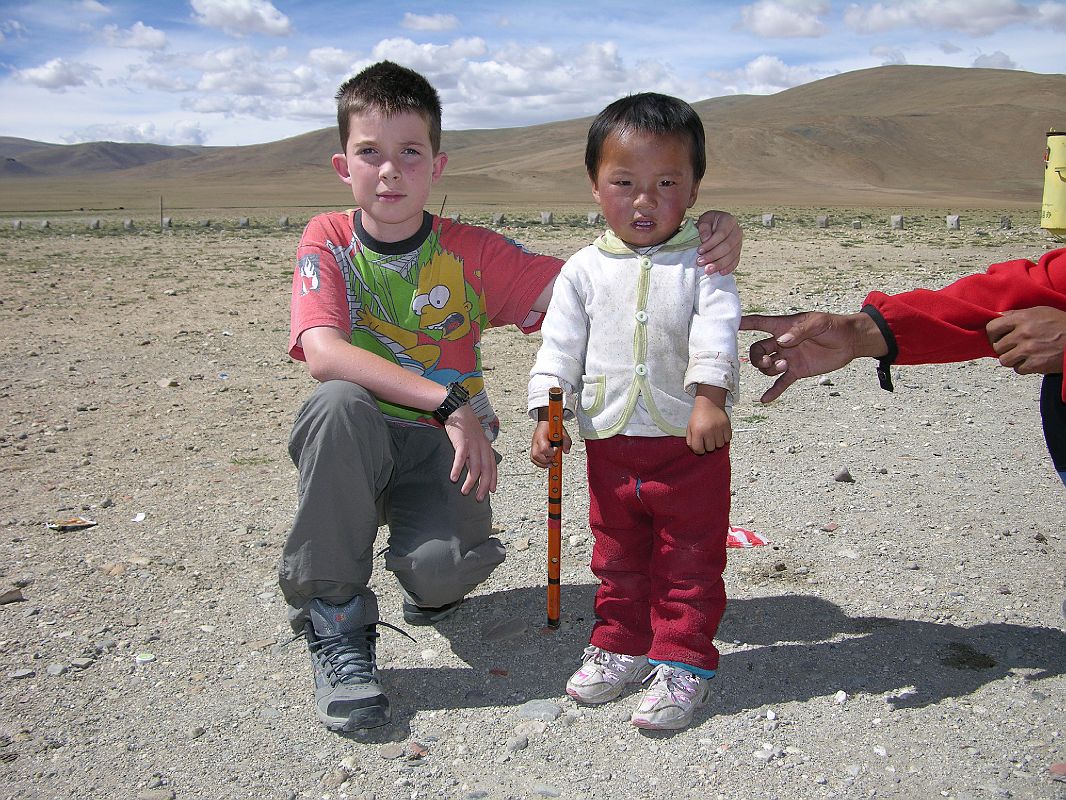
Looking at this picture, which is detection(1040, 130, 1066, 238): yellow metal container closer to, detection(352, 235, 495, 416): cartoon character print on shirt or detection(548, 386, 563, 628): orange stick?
detection(352, 235, 495, 416): cartoon character print on shirt

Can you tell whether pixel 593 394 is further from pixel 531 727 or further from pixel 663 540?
pixel 531 727

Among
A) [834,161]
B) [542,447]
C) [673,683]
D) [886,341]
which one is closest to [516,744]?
[673,683]

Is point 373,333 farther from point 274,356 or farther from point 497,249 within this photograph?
point 274,356

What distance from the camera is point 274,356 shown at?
25.0 ft

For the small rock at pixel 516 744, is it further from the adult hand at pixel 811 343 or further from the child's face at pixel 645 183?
the child's face at pixel 645 183

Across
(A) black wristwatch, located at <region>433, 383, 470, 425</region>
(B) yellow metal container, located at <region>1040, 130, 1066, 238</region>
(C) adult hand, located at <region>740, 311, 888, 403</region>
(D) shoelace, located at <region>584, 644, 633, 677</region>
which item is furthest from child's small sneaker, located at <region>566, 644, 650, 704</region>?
(B) yellow metal container, located at <region>1040, 130, 1066, 238</region>

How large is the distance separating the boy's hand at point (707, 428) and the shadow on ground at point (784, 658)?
81cm

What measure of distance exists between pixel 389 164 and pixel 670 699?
6.36 feet

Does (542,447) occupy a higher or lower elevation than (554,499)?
higher

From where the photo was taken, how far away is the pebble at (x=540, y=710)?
2840mm

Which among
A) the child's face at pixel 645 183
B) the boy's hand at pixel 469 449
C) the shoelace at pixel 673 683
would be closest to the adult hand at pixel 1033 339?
the child's face at pixel 645 183

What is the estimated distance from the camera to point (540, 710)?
113 inches

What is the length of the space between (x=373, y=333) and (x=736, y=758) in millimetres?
1815

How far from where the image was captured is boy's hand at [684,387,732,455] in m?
2.67
